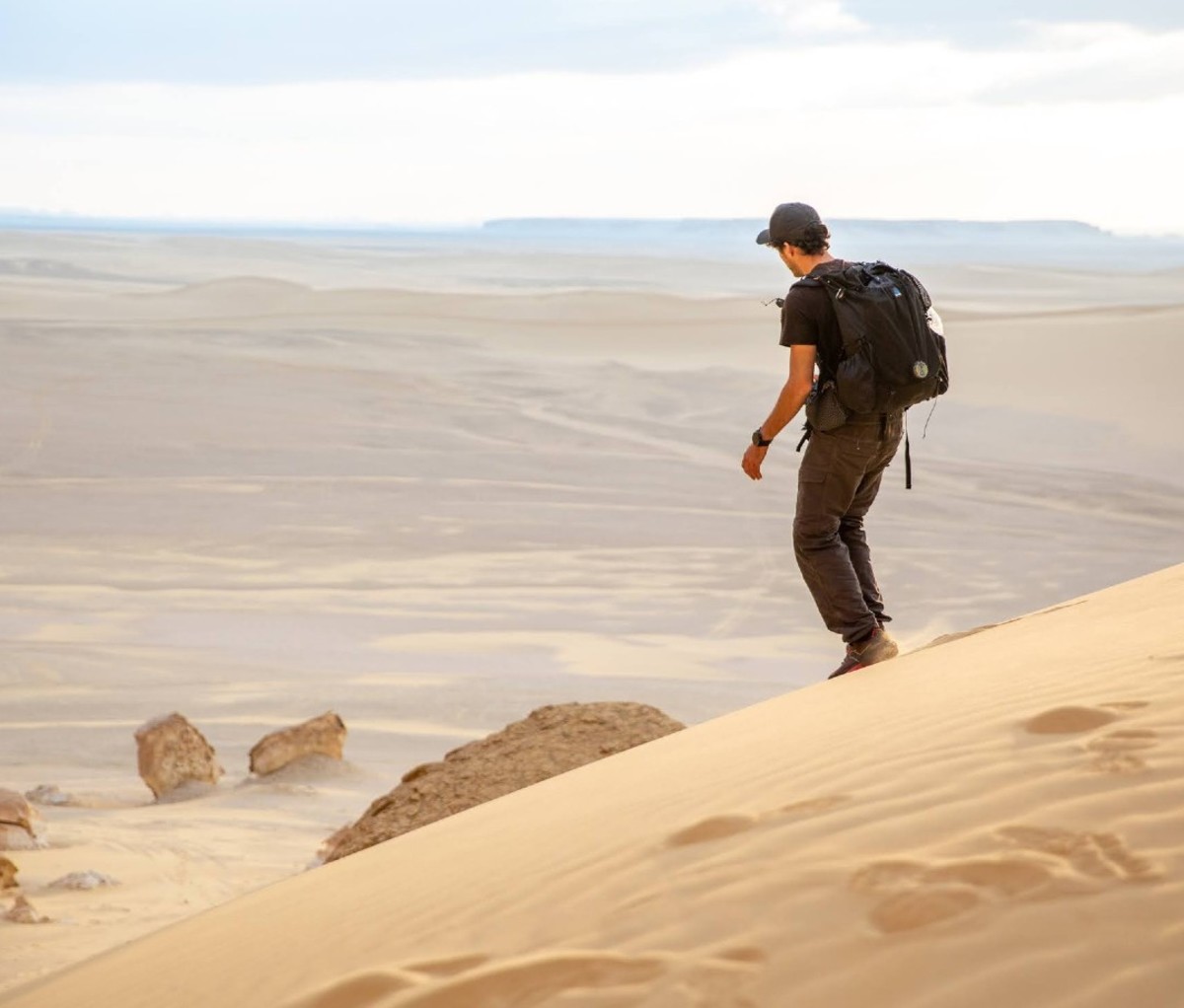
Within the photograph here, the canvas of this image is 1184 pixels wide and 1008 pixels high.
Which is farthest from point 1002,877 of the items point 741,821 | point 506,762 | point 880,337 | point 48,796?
point 48,796

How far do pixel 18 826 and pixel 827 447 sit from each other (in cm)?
350

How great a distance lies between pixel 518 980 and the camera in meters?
2.80

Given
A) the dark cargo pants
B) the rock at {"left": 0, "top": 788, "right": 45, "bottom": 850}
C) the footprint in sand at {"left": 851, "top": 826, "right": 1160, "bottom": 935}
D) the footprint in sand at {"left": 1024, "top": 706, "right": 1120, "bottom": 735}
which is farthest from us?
the rock at {"left": 0, "top": 788, "right": 45, "bottom": 850}

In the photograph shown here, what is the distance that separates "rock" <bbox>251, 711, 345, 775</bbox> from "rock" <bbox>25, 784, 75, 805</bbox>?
94 cm

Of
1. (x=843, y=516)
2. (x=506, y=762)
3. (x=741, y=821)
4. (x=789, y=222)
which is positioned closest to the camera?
(x=741, y=821)

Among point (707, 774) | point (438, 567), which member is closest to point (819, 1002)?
point (707, 774)

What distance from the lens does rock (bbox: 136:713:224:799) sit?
788 cm

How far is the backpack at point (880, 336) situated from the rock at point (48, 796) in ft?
14.4

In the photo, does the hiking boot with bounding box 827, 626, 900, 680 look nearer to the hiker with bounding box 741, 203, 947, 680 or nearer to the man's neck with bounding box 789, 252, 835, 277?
the hiker with bounding box 741, 203, 947, 680

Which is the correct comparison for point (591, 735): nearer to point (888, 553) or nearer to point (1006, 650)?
point (1006, 650)

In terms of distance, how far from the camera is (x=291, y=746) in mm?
8258

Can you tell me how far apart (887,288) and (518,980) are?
2663mm

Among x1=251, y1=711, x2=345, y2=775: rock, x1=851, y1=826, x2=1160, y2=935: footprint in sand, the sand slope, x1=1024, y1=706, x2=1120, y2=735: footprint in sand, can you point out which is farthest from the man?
x1=251, y1=711, x2=345, y2=775: rock

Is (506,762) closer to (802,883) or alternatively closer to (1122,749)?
(1122,749)
